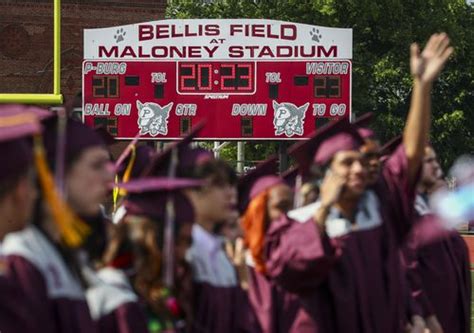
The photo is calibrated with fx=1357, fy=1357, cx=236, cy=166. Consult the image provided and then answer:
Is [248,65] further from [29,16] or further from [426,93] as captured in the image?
[426,93]

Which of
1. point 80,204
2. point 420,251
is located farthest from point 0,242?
point 420,251

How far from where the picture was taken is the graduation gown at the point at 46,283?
12.0ft

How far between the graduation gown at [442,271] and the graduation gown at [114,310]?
10.9 feet

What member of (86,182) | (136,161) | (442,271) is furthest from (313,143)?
(86,182)

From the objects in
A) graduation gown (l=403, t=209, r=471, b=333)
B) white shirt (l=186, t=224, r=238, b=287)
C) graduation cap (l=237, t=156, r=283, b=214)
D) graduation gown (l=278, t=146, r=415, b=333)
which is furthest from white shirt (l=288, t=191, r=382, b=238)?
graduation gown (l=403, t=209, r=471, b=333)

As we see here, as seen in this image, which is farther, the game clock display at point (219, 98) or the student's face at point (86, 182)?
the game clock display at point (219, 98)

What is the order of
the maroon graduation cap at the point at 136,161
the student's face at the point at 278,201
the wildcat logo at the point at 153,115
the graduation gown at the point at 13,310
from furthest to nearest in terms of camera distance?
the wildcat logo at the point at 153,115
the maroon graduation cap at the point at 136,161
the student's face at the point at 278,201
the graduation gown at the point at 13,310

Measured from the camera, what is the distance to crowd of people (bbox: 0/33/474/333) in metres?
3.76

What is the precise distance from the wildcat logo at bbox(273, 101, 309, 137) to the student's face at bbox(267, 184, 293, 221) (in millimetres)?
19369

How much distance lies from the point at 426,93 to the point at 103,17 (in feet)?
112

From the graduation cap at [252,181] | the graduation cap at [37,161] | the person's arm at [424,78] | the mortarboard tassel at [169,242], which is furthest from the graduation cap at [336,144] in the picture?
the graduation cap at [37,161]

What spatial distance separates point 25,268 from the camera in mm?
3672

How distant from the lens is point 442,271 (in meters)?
7.61

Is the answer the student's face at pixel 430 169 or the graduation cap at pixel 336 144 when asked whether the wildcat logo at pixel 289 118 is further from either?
the graduation cap at pixel 336 144
